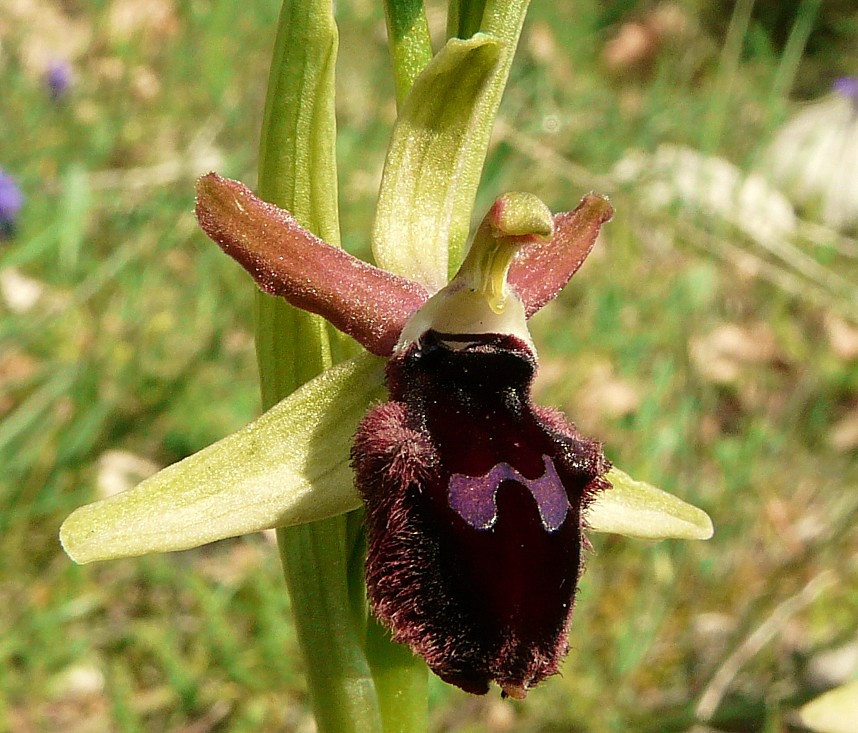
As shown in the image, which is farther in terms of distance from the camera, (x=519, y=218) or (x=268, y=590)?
(x=268, y=590)

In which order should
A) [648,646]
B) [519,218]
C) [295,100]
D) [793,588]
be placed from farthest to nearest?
[793,588] < [648,646] < [295,100] < [519,218]

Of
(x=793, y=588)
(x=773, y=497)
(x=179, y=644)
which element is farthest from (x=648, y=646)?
(x=179, y=644)

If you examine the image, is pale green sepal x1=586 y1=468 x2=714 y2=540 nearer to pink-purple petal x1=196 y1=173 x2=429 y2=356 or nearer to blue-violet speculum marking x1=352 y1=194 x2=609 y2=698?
blue-violet speculum marking x1=352 y1=194 x2=609 y2=698

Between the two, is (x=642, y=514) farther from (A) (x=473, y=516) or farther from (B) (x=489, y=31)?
(B) (x=489, y=31)

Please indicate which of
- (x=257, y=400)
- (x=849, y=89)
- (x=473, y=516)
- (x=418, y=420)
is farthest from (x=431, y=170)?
(x=849, y=89)

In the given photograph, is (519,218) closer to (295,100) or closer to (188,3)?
(295,100)

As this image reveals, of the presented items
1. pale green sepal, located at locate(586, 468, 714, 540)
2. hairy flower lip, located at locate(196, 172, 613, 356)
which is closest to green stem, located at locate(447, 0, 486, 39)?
hairy flower lip, located at locate(196, 172, 613, 356)

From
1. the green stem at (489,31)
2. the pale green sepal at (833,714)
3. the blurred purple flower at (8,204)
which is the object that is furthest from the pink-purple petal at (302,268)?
the blurred purple flower at (8,204)
